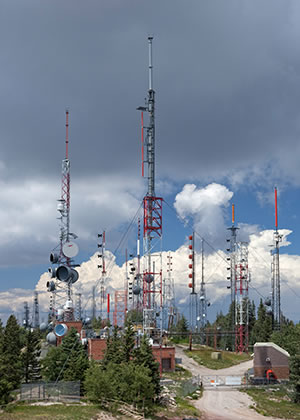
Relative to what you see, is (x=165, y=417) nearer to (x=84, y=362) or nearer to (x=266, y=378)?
(x=84, y=362)

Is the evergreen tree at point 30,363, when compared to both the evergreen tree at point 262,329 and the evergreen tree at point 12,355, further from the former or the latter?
the evergreen tree at point 262,329

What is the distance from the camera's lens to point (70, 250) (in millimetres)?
72750

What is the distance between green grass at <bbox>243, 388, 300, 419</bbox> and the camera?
53625 mm

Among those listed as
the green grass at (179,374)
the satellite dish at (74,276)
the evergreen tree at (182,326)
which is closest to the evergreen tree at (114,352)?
the green grass at (179,374)

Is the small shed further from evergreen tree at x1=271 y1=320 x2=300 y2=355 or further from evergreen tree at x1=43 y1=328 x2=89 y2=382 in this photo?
evergreen tree at x1=43 y1=328 x2=89 y2=382

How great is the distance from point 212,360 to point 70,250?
36.6 metres

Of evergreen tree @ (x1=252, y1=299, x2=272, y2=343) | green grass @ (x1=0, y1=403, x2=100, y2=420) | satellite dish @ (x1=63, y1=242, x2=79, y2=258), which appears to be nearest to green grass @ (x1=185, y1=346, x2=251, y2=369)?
evergreen tree @ (x1=252, y1=299, x2=272, y2=343)

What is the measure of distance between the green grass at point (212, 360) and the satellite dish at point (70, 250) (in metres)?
31.3

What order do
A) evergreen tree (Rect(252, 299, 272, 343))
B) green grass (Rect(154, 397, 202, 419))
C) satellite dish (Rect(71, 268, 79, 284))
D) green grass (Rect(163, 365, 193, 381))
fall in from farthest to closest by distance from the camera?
evergreen tree (Rect(252, 299, 272, 343))
satellite dish (Rect(71, 268, 79, 284))
green grass (Rect(163, 365, 193, 381))
green grass (Rect(154, 397, 202, 419))

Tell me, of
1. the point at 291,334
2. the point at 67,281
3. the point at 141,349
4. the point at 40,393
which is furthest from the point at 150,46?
the point at 291,334

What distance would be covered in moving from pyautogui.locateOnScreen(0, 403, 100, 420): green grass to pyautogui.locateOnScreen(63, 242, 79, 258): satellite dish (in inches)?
1129

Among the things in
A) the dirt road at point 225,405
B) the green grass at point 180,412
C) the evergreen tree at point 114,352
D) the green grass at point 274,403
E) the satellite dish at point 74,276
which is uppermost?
the satellite dish at point 74,276

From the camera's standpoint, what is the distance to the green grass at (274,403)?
5362 centimetres

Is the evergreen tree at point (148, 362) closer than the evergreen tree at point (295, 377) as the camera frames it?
Yes
